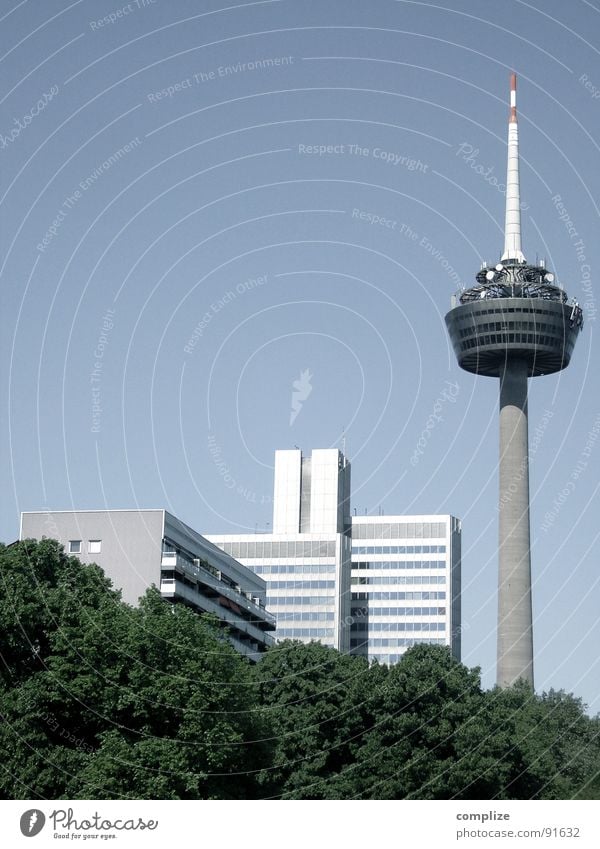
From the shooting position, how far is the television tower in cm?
17762

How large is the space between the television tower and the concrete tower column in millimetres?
133

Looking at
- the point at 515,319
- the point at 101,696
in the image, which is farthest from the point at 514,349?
the point at 101,696

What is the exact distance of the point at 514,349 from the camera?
18938 centimetres

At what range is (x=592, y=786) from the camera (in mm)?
106750

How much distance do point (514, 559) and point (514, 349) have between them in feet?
102

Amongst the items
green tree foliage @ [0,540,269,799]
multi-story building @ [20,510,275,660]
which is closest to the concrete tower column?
multi-story building @ [20,510,275,660]

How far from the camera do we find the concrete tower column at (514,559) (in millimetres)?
174875

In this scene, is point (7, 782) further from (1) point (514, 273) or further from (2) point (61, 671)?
(1) point (514, 273)

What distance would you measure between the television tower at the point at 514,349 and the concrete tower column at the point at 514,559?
13 cm

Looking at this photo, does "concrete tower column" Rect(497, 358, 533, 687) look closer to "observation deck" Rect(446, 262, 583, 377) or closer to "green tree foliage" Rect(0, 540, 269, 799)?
"observation deck" Rect(446, 262, 583, 377)

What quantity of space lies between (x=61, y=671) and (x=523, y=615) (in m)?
119

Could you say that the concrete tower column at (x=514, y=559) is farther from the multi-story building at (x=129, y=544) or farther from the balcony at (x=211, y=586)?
the multi-story building at (x=129, y=544)

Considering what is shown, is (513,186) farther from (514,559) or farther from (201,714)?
(201,714)

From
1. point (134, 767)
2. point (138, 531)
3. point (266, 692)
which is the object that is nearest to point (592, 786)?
point (266, 692)
